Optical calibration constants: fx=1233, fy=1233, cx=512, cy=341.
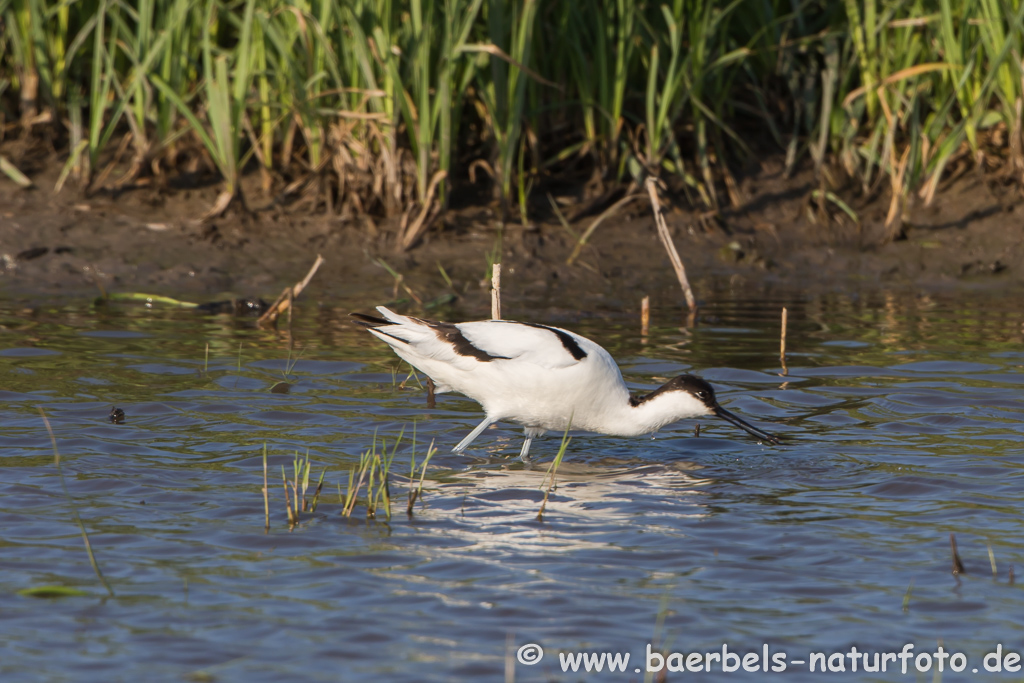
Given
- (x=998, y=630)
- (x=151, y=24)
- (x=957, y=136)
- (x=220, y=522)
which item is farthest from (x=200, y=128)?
(x=998, y=630)

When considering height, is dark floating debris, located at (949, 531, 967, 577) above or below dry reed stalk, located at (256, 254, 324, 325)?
below

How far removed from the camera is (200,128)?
9.17 m

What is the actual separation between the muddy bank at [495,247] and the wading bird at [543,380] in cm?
324

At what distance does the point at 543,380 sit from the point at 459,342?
46 cm

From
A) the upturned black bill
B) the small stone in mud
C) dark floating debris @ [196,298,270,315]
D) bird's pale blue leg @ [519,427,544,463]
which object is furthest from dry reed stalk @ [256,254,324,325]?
the upturned black bill

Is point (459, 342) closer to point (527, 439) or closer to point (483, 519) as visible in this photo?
point (527, 439)

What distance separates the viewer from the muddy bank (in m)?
9.45

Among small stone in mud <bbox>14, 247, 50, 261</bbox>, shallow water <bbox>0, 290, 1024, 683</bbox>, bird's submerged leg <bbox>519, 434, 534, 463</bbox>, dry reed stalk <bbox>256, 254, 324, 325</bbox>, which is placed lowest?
bird's submerged leg <bbox>519, 434, 534, 463</bbox>

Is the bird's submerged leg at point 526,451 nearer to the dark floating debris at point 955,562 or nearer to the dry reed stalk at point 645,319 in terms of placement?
the dark floating debris at point 955,562

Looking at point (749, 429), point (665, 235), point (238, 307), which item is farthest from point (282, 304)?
point (749, 429)

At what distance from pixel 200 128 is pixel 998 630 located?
7.02 meters

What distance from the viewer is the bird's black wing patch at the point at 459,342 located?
5.76 meters

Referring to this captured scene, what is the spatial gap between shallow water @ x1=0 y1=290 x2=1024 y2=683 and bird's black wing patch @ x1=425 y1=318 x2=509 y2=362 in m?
0.52

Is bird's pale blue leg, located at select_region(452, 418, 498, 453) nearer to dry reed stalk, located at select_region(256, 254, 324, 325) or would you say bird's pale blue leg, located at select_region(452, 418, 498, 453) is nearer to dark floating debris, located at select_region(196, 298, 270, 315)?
dry reed stalk, located at select_region(256, 254, 324, 325)
